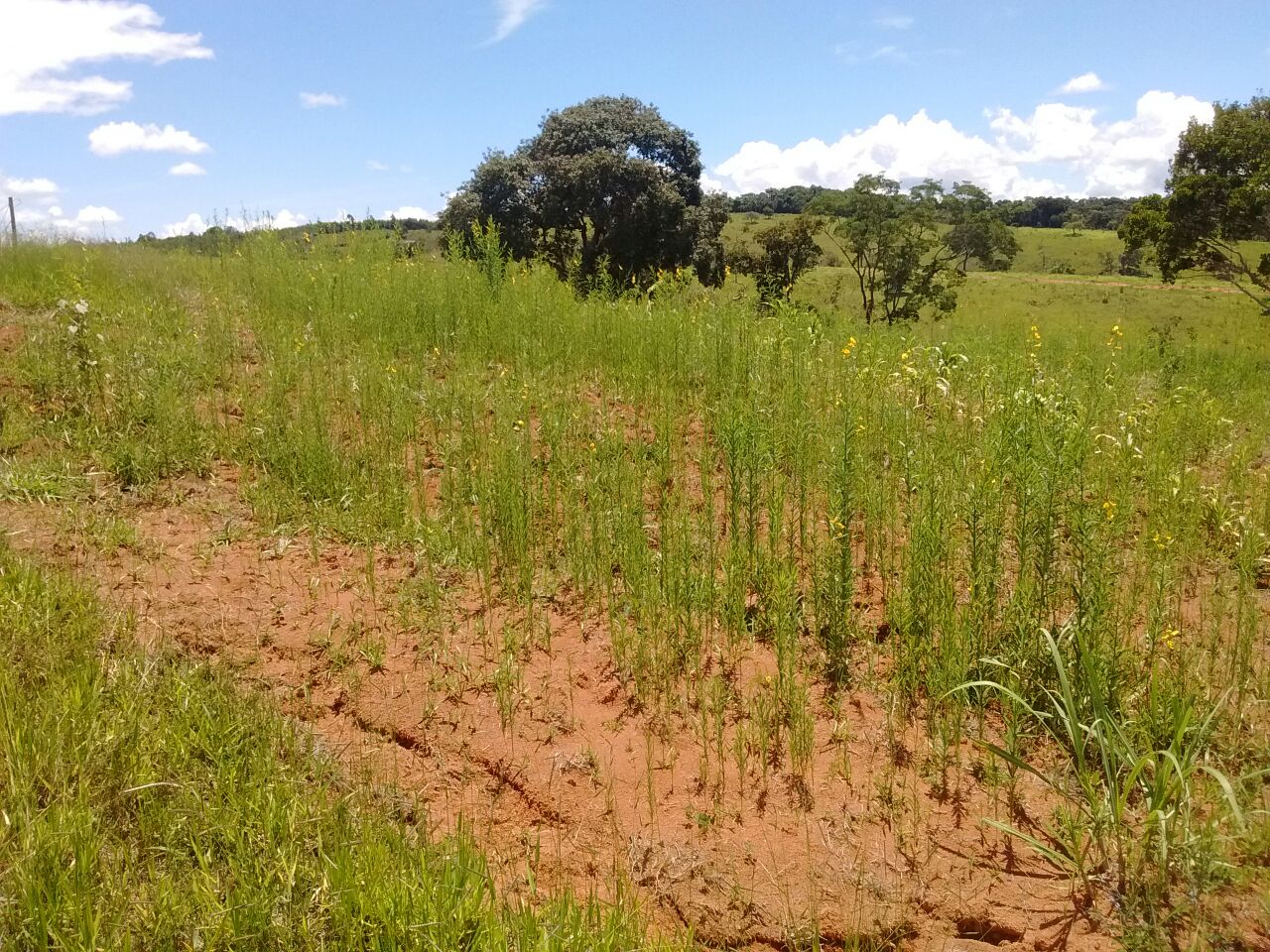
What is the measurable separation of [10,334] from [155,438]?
2.17 m

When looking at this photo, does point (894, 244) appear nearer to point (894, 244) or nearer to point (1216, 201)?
point (894, 244)

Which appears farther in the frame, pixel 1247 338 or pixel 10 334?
pixel 1247 338

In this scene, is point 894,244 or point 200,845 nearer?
point 200,845

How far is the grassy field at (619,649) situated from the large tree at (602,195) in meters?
11.3

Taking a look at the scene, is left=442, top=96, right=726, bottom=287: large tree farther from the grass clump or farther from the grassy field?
the grass clump

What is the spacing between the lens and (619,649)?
348 cm

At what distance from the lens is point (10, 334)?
606 centimetres

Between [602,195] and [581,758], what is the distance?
50.7 feet

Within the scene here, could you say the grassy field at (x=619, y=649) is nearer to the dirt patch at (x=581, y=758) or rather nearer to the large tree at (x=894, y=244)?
the dirt patch at (x=581, y=758)

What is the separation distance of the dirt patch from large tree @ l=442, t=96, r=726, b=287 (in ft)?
44.0

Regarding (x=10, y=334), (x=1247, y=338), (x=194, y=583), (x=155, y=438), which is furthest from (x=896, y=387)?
(x=1247, y=338)

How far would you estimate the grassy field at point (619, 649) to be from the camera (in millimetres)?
2297

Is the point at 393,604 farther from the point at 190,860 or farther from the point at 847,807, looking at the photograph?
the point at 847,807

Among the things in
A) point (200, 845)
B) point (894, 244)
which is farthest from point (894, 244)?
point (200, 845)
